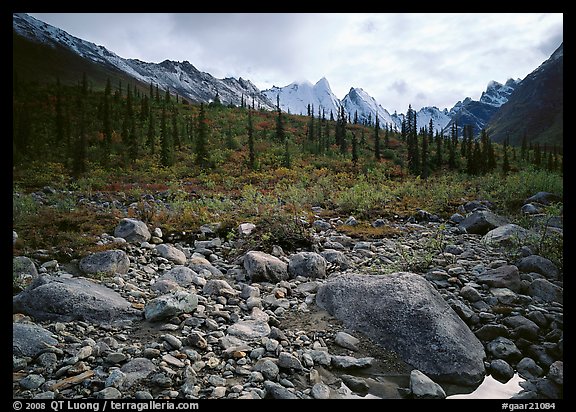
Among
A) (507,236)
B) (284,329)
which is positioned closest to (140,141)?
(284,329)

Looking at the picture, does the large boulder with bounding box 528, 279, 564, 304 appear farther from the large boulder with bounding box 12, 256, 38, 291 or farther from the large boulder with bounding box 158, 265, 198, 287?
the large boulder with bounding box 12, 256, 38, 291

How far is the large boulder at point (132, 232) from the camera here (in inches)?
275

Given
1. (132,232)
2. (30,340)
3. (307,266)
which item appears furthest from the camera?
(132,232)

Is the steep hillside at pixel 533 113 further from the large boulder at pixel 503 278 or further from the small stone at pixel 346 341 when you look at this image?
the small stone at pixel 346 341

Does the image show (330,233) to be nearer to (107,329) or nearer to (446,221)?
(446,221)

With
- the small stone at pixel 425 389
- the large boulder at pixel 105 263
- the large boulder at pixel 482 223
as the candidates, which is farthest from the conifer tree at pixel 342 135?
the small stone at pixel 425 389

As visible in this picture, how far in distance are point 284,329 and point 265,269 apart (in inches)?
65.1

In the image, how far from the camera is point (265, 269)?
5.33 meters

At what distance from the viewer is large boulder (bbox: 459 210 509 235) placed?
7.91 metres

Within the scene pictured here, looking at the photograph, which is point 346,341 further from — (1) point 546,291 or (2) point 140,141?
(2) point 140,141

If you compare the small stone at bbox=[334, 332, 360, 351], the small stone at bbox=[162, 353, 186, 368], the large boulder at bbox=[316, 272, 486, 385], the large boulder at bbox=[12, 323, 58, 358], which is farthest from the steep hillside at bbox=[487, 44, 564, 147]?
the large boulder at bbox=[12, 323, 58, 358]

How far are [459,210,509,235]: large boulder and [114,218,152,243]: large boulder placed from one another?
8.06m

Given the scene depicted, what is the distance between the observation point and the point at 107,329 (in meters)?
3.53
